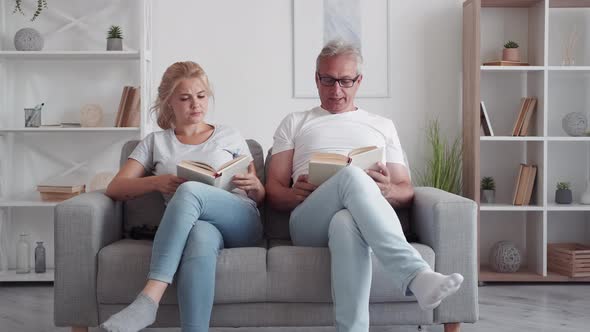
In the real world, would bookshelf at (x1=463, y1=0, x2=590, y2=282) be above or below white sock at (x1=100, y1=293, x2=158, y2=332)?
above

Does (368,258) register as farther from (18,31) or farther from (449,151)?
(18,31)

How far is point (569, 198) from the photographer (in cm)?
450

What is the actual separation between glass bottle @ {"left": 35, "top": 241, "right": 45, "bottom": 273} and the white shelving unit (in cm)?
12

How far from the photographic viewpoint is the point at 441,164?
4488mm

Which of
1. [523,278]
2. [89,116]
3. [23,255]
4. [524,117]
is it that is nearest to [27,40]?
[89,116]

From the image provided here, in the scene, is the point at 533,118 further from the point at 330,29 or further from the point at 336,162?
the point at 336,162

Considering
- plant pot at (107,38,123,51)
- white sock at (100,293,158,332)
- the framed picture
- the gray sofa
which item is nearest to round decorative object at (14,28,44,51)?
plant pot at (107,38,123,51)

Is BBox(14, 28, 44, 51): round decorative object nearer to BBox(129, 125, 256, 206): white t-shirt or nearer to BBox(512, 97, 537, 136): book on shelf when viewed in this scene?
BBox(129, 125, 256, 206): white t-shirt

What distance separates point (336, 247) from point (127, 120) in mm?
2220

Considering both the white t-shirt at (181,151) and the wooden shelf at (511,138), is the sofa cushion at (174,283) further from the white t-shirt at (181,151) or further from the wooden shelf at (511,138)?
the wooden shelf at (511,138)

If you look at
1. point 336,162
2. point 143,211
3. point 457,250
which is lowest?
point 457,250

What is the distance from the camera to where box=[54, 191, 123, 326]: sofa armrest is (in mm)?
2869

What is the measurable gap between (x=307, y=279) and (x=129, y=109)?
2.07 m

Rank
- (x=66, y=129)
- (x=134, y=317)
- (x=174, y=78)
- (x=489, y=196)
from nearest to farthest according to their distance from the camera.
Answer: (x=134, y=317), (x=174, y=78), (x=66, y=129), (x=489, y=196)
